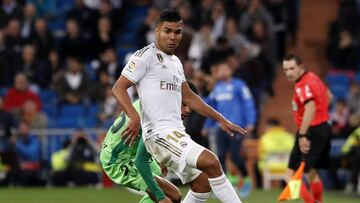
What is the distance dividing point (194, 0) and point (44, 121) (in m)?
5.45

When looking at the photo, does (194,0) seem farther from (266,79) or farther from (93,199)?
(93,199)

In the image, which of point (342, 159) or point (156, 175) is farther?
point (342, 159)

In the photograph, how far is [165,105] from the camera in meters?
10.6

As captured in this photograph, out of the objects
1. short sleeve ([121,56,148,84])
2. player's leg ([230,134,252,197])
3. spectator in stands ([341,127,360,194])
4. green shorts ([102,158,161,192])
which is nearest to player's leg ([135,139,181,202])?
green shorts ([102,158,161,192])

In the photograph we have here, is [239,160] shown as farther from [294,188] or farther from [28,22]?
[28,22]

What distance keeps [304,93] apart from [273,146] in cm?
707

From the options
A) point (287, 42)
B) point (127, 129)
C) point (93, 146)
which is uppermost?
point (127, 129)

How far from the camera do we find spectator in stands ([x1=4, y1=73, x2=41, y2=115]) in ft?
74.4

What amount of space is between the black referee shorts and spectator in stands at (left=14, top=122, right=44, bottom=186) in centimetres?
859

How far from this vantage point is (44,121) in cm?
2255

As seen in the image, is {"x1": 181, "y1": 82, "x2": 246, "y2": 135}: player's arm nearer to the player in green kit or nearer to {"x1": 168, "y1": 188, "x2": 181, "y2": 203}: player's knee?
the player in green kit

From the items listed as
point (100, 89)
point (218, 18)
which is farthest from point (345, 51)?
point (100, 89)

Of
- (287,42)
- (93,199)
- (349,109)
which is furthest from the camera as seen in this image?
(287,42)

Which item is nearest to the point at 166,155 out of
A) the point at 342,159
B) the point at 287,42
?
the point at 342,159
